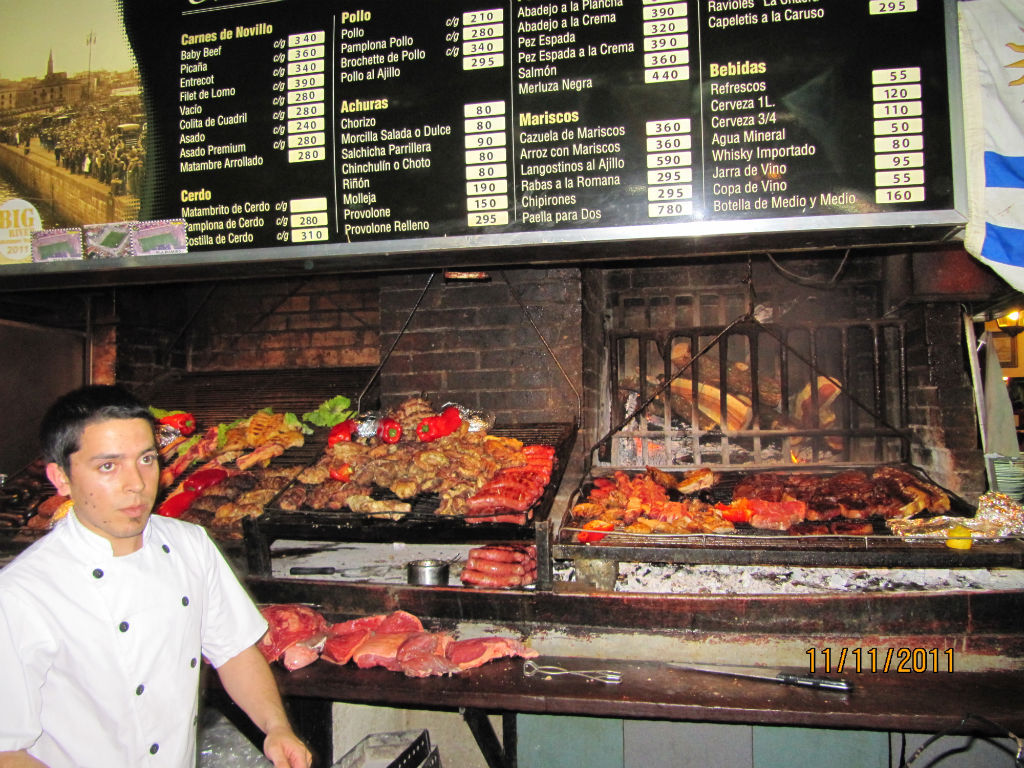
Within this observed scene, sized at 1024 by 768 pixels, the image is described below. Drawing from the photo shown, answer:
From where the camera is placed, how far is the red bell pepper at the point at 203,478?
16.9 ft

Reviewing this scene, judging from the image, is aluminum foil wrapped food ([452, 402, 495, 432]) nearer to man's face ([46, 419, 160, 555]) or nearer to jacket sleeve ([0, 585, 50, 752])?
man's face ([46, 419, 160, 555])

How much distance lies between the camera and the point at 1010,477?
473 centimetres

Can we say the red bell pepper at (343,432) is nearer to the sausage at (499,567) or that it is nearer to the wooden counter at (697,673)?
the wooden counter at (697,673)

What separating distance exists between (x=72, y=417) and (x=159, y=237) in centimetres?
120

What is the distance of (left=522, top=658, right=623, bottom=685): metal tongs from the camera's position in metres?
3.41

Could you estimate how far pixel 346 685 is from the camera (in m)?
3.47

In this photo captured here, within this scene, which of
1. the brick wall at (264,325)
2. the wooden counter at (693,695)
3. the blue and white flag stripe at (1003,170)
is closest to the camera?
the blue and white flag stripe at (1003,170)

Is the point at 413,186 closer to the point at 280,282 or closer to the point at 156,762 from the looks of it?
the point at 156,762

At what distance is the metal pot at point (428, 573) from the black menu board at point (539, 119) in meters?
2.49

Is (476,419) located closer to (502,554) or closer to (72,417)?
(502,554)

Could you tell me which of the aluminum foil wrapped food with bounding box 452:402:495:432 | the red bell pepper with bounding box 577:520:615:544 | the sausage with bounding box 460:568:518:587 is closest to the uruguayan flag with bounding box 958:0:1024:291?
the red bell pepper with bounding box 577:520:615:544

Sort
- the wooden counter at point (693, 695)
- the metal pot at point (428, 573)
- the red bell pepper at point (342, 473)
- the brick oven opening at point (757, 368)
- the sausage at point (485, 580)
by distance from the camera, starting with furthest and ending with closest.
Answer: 1. the brick oven opening at point (757, 368)
2. the red bell pepper at point (342, 473)
3. the metal pot at point (428, 573)
4. the sausage at point (485, 580)
5. the wooden counter at point (693, 695)

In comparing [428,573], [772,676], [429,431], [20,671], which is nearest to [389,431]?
[429,431]
